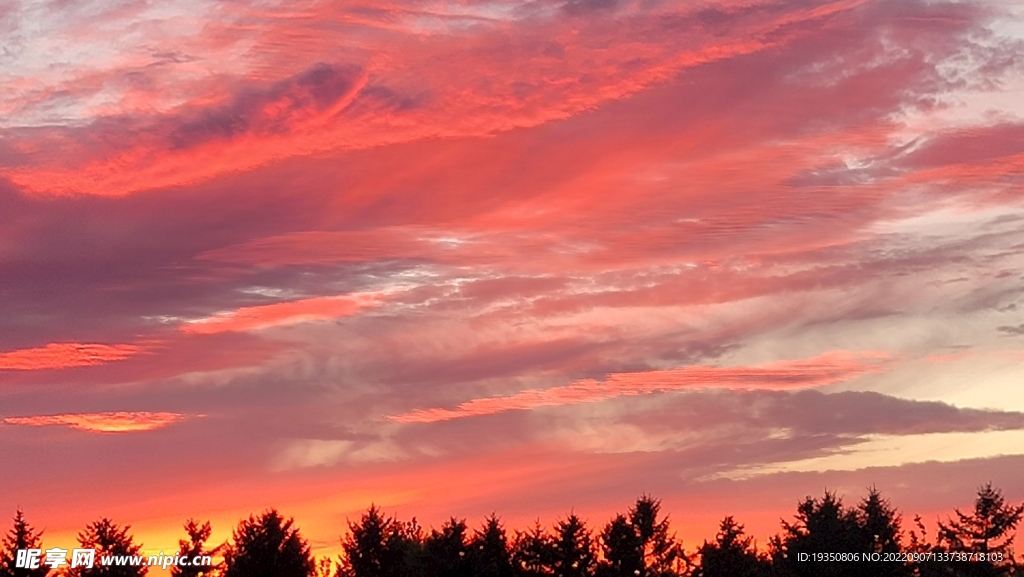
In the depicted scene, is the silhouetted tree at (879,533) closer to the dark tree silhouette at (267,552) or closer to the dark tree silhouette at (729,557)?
the dark tree silhouette at (729,557)

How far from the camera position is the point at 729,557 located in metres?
106

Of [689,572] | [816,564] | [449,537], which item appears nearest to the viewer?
[816,564]

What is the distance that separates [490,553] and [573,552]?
7166 mm

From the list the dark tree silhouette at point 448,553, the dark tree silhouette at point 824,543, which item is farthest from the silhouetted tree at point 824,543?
the dark tree silhouette at point 448,553

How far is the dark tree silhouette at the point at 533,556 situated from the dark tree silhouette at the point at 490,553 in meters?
1.06

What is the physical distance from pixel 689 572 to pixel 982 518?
79.5ft

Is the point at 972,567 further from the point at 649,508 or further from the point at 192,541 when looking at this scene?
the point at 192,541

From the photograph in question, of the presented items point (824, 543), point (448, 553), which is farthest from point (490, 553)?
point (824, 543)

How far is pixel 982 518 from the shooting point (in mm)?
Answer: 100500

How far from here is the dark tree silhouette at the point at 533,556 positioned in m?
103

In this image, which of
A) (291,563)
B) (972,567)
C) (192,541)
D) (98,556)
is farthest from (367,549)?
(972,567)

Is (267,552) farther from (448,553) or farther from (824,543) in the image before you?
(824,543)

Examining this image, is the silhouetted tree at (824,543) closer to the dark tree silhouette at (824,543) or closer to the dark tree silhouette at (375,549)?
the dark tree silhouette at (824,543)

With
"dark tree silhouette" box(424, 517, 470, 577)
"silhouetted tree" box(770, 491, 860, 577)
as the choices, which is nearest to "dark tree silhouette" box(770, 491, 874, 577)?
"silhouetted tree" box(770, 491, 860, 577)
